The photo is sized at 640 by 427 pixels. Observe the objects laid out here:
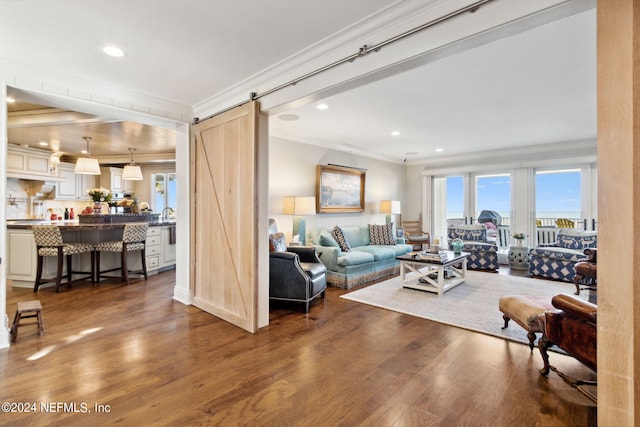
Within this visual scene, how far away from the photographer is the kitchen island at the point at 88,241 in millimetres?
4887

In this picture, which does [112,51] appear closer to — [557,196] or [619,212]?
[619,212]

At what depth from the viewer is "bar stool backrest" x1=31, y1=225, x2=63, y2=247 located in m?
4.55

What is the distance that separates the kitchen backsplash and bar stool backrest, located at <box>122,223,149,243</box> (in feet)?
13.8

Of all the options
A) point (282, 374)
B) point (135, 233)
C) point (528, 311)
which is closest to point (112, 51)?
point (282, 374)

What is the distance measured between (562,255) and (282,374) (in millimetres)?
5431

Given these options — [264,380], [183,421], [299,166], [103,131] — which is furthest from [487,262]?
[103,131]

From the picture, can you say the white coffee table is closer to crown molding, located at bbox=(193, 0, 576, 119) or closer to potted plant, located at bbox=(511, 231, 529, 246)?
potted plant, located at bbox=(511, 231, 529, 246)

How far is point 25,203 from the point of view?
7445 millimetres

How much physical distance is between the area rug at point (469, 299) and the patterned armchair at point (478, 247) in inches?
21.7

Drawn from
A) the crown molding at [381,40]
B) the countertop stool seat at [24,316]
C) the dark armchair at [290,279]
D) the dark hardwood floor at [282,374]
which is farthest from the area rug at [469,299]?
the countertop stool seat at [24,316]

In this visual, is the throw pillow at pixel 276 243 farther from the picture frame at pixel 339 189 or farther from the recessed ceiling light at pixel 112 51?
the recessed ceiling light at pixel 112 51

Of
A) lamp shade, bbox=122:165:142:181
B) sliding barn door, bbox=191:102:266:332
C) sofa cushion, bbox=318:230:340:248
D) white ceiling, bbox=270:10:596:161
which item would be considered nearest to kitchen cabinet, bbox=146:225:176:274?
lamp shade, bbox=122:165:142:181

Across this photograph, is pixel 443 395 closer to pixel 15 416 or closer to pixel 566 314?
pixel 566 314

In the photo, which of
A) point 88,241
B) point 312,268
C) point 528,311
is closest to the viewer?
point 528,311
